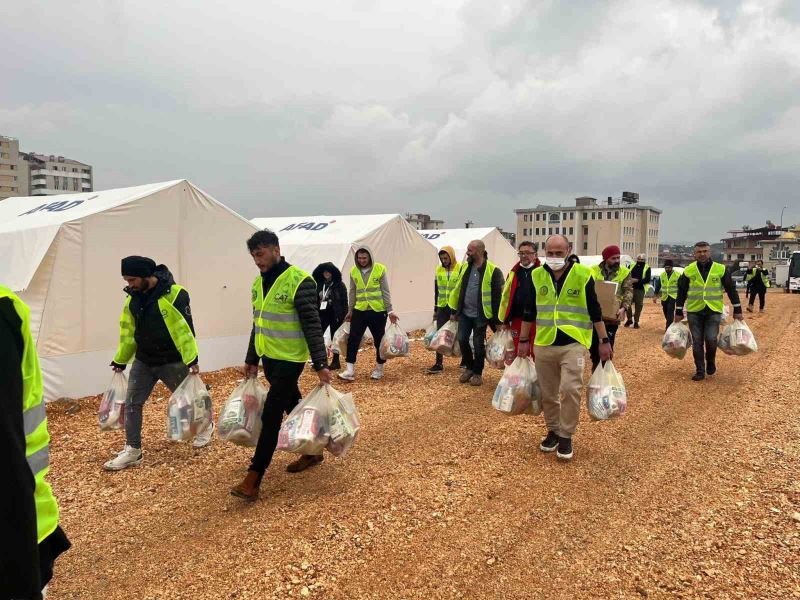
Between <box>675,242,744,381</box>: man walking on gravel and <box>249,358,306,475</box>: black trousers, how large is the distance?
6069 mm

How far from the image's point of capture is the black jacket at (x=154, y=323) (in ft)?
14.5

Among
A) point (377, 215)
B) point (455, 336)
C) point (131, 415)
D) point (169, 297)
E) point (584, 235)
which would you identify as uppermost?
point (584, 235)

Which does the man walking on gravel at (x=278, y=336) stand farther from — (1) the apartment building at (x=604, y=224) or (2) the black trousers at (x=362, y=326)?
(1) the apartment building at (x=604, y=224)

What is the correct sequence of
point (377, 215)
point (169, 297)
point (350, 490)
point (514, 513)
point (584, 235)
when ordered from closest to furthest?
point (514, 513) → point (350, 490) → point (169, 297) → point (377, 215) → point (584, 235)

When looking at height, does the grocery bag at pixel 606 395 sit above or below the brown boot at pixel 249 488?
above

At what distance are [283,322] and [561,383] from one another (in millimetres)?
2275

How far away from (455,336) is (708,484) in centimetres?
393

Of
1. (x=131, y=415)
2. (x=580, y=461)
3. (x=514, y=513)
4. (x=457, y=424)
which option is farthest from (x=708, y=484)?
(x=131, y=415)

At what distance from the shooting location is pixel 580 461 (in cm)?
450

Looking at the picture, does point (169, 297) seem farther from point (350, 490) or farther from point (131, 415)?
point (350, 490)

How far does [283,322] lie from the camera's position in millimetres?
3791

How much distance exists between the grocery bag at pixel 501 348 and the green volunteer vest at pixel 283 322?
2.92 m

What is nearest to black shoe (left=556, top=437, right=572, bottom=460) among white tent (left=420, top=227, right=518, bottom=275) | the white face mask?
the white face mask

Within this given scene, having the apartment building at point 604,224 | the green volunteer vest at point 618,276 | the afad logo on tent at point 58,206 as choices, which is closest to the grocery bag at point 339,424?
the green volunteer vest at point 618,276
